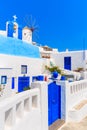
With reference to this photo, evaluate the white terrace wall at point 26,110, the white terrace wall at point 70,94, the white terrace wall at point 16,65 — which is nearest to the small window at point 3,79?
the white terrace wall at point 16,65

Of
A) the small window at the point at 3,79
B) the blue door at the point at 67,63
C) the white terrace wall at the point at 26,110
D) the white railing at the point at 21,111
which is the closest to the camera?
the white railing at the point at 21,111

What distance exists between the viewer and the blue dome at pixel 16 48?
16.5m

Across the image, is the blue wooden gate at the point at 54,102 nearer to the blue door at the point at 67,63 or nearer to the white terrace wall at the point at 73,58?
the white terrace wall at the point at 73,58

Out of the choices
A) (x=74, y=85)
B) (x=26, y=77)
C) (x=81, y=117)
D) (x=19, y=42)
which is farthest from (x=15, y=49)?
(x=81, y=117)

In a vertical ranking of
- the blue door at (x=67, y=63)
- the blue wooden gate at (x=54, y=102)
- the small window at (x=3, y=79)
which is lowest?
the blue wooden gate at (x=54, y=102)

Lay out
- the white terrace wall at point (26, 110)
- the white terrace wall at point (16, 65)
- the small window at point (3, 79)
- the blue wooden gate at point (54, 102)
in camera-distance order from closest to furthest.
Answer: the white terrace wall at point (26, 110)
the blue wooden gate at point (54, 102)
the small window at point (3, 79)
the white terrace wall at point (16, 65)

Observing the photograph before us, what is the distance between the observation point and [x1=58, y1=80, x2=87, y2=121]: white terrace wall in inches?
326

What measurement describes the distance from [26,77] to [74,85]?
8377mm

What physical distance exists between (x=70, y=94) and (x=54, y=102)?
2.07 meters

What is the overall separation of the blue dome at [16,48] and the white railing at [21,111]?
10678 millimetres

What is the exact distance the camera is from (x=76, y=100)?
1052 centimetres

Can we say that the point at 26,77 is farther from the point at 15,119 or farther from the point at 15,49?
the point at 15,119

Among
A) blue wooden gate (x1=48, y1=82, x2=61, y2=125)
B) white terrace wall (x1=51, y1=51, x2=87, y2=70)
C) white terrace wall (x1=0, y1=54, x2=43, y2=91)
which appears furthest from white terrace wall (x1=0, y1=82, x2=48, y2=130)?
white terrace wall (x1=51, y1=51, x2=87, y2=70)

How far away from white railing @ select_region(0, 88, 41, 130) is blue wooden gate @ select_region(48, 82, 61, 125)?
4.29 feet
